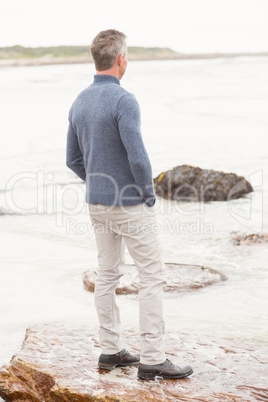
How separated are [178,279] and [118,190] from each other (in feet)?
8.77

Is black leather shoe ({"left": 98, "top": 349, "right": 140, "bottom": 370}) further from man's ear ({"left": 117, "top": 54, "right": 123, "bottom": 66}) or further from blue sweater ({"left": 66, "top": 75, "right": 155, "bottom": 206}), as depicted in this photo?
man's ear ({"left": 117, "top": 54, "right": 123, "bottom": 66})

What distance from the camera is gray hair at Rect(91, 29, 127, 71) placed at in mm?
3240

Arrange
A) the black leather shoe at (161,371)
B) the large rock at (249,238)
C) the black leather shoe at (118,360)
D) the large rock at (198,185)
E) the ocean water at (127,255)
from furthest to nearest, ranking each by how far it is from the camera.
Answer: the large rock at (198,185)
the large rock at (249,238)
the ocean water at (127,255)
the black leather shoe at (118,360)
the black leather shoe at (161,371)

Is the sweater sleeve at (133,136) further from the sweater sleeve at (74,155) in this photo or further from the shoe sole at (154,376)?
the shoe sole at (154,376)

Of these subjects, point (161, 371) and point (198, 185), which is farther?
point (198, 185)

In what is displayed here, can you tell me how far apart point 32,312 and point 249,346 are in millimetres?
1994

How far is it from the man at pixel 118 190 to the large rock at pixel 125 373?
0.46ft

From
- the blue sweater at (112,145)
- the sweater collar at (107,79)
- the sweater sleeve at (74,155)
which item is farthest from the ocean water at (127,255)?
the sweater collar at (107,79)

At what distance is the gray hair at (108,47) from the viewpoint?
3.24m

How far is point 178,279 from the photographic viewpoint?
5809 mm

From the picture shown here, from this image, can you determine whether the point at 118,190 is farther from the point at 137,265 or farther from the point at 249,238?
the point at 249,238

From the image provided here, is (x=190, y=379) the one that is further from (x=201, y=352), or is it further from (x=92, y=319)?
(x=92, y=319)

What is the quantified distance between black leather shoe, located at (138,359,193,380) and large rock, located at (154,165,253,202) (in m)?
6.52

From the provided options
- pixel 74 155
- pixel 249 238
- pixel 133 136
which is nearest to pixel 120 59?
pixel 133 136
